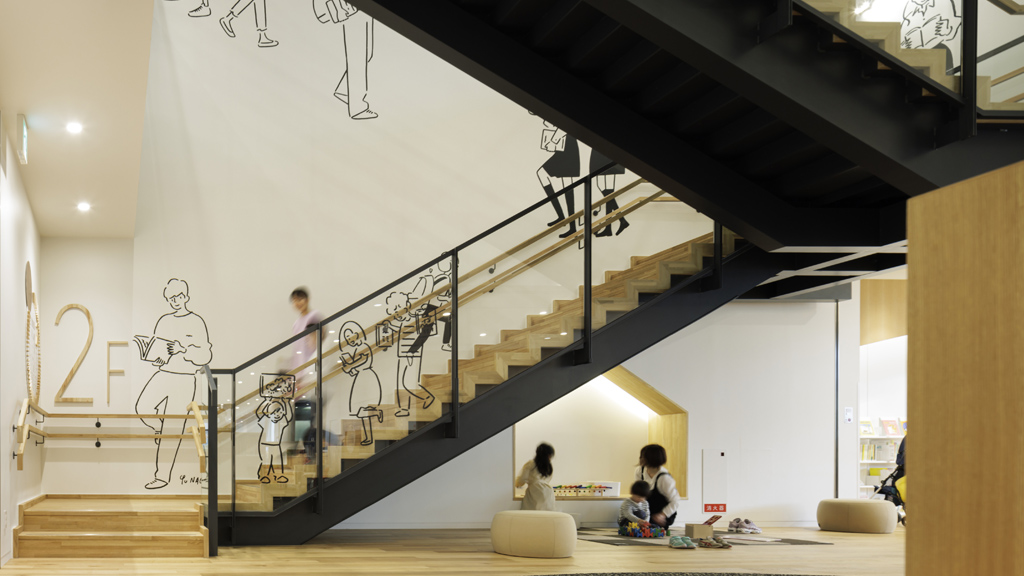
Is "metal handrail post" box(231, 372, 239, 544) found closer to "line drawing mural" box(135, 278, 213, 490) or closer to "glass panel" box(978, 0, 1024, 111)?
"line drawing mural" box(135, 278, 213, 490)

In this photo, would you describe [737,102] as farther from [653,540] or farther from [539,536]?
[653,540]

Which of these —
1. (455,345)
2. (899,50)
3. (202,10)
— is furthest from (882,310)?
(202,10)

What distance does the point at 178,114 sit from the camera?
31.9 feet

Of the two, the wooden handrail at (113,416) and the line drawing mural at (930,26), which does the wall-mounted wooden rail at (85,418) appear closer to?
the wooden handrail at (113,416)

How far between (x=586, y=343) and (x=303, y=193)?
4143 mm

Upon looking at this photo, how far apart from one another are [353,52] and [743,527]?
23.9ft

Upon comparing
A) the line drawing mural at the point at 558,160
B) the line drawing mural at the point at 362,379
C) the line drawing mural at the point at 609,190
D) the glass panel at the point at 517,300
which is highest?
the line drawing mural at the point at 558,160

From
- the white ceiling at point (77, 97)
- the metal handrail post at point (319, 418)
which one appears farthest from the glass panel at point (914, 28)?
the metal handrail post at point (319, 418)

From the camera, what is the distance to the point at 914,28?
206 inches

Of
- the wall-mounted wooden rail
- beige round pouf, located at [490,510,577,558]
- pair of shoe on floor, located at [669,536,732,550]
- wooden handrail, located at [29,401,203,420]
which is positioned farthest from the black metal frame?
pair of shoe on floor, located at [669,536,732,550]

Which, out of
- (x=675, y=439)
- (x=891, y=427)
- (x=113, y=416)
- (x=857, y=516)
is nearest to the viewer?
(x=113, y=416)

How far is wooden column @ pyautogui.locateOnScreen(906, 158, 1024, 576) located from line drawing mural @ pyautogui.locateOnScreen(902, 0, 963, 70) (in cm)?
356

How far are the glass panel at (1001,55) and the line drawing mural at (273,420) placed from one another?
584cm

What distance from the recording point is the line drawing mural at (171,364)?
30.3 ft
